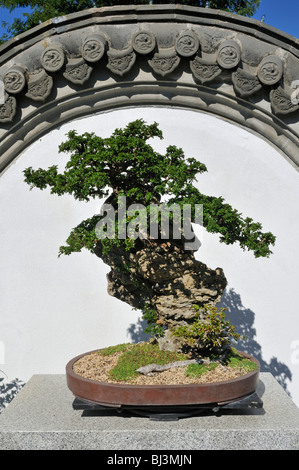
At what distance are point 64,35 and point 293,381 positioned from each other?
3.69 m

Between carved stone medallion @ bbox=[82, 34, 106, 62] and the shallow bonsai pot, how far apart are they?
2.78 meters

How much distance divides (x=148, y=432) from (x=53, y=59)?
3.21 meters

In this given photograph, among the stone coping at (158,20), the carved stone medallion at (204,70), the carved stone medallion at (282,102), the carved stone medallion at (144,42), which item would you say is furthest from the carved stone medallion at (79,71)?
the carved stone medallion at (282,102)

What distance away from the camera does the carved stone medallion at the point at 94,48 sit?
170 inches

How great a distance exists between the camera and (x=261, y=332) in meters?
4.47

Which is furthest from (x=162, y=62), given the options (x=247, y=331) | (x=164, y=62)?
(x=247, y=331)

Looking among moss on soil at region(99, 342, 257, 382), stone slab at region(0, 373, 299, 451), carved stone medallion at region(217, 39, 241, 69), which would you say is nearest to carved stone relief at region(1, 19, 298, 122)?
carved stone medallion at region(217, 39, 241, 69)

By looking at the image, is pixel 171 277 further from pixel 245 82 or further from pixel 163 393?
pixel 245 82

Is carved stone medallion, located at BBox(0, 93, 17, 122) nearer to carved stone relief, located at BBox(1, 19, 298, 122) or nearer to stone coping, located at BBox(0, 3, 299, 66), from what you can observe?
carved stone relief, located at BBox(1, 19, 298, 122)

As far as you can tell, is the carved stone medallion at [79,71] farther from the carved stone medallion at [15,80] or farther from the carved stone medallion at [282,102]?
the carved stone medallion at [282,102]

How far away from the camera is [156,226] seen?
304 cm

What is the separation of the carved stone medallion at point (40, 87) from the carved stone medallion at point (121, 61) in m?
0.56

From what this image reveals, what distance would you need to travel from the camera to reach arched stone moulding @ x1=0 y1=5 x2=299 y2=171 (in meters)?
4.33

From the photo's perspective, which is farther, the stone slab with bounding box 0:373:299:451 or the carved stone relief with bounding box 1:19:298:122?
the carved stone relief with bounding box 1:19:298:122
